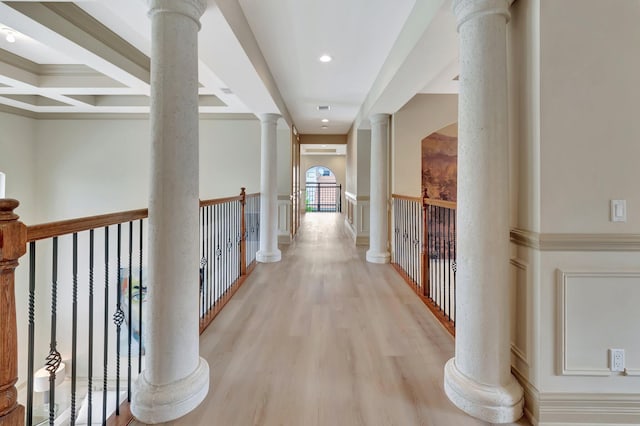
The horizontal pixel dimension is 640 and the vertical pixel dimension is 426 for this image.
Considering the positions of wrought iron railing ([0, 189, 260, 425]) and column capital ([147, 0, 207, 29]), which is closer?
column capital ([147, 0, 207, 29])

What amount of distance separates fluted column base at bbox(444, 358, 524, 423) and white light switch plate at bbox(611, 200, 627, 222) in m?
1.01

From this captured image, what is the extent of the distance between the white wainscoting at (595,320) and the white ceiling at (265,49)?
1.83 meters

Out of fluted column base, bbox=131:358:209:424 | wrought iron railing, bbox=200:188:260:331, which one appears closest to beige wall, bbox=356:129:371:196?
wrought iron railing, bbox=200:188:260:331

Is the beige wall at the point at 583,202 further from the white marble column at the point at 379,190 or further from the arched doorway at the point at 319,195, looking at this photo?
the arched doorway at the point at 319,195

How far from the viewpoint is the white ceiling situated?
262cm

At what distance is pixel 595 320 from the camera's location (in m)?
1.68

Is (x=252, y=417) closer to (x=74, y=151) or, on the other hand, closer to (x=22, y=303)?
(x=22, y=303)

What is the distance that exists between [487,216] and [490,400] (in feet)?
3.18

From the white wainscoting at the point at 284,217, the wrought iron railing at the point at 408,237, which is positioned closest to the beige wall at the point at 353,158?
the white wainscoting at the point at 284,217

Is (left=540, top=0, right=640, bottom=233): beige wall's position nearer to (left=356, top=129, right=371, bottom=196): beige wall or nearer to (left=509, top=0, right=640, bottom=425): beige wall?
(left=509, top=0, right=640, bottom=425): beige wall

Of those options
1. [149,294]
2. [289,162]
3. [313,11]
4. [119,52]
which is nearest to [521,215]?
[149,294]

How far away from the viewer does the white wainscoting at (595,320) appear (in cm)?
168

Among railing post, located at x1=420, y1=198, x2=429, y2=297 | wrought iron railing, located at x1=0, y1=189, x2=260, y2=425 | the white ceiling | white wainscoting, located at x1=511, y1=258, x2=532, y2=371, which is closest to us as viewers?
white wainscoting, located at x1=511, y1=258, x2=532, y2=371

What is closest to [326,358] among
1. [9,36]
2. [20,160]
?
[9,36]
